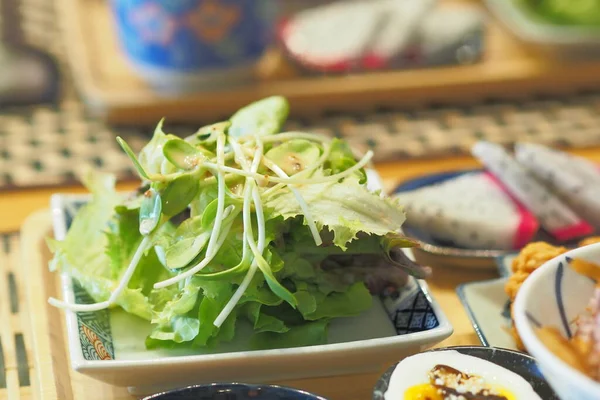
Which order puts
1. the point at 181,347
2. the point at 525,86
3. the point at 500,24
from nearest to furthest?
the point at 181,347 → the point at 525,86 → the point at 500,24

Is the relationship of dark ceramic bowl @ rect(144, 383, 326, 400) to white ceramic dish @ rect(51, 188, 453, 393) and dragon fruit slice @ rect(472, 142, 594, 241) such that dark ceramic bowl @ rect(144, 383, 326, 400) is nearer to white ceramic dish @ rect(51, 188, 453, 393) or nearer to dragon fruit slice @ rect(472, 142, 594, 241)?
white ceramic dish @ rect(51, 188, 453, 393)

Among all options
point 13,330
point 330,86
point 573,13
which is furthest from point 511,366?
point 573,13

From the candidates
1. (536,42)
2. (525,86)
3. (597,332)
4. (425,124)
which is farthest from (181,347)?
(536,42)

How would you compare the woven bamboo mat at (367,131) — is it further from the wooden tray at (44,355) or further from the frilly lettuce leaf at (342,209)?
the frilly lettuce leaf at (342,209)

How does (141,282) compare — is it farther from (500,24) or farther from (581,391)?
(500,24)

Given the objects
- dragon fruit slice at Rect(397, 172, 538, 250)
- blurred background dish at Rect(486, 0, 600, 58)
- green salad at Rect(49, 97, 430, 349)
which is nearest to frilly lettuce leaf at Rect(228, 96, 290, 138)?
green salad at Rect(49, 97, 430, 349)
